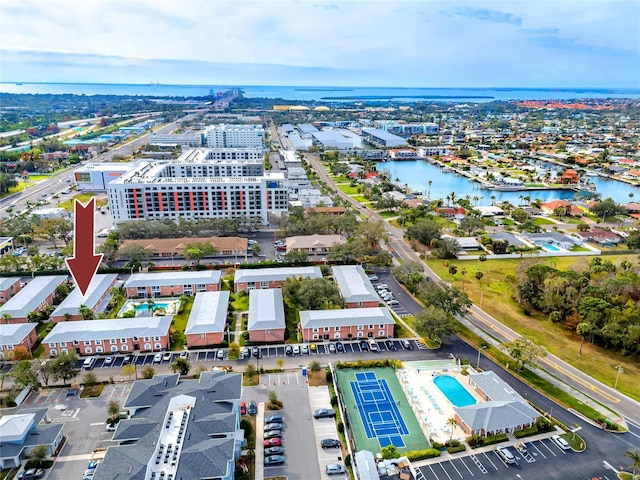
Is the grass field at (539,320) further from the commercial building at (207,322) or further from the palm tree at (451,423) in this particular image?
the commercial building at (207,322)

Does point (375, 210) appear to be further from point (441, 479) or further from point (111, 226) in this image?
point (441, 479)

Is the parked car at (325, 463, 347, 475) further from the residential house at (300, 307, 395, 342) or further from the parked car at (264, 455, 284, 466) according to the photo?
the residential house at (300, 307, 395, 342)

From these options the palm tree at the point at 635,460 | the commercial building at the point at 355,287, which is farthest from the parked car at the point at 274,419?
the palm tree at the point at 635,460

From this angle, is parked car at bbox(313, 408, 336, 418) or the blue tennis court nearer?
the blue tennis court

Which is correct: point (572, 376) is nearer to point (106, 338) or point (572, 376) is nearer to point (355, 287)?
point (355, 287)

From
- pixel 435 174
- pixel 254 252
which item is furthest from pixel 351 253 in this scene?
Answer: pixel 435 174

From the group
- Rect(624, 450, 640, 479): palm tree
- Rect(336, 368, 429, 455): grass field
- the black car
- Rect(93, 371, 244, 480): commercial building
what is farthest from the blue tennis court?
Rect(624, 450, 640, 479): palm tree
